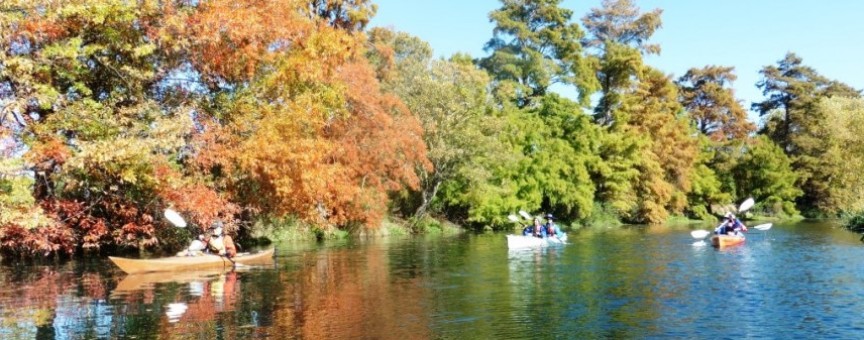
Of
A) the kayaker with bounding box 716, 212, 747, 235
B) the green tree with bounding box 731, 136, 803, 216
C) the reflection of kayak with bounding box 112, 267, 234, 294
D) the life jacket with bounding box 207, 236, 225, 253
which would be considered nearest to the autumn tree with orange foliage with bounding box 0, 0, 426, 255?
the life jacket with bounding box 207, 236, 225, 253

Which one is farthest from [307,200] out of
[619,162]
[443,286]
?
[619,162]

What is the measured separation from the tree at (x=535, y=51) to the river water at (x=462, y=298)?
116ft

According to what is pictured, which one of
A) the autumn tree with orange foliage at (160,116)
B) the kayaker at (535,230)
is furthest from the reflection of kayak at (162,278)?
the kayaker at (535,230)

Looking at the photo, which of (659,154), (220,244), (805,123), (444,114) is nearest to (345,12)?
(444,114)

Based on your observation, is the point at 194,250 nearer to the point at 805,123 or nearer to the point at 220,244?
the point at 220,244

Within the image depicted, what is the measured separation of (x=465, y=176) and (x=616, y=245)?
535 inches

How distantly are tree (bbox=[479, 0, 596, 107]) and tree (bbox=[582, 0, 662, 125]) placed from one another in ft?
9.21

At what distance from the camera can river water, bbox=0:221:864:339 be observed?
530 inches

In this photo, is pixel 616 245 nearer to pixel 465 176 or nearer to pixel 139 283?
pixel 465 176

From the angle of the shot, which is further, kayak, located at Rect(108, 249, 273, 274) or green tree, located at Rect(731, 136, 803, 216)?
green tree, located at Rect(731, 136, 803, 216)

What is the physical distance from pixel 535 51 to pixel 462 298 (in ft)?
159

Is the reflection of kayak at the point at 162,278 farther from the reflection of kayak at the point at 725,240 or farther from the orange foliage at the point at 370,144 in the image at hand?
the reflection of kayak at the point at 725,240

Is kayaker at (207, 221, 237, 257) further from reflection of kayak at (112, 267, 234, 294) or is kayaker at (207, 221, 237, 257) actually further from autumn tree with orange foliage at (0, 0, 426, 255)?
autumn tree with orange foliage at (0, 0, 426, 255)

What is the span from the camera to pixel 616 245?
34.1 metres
